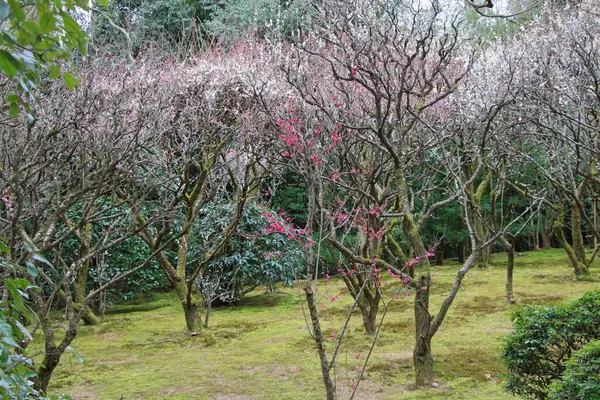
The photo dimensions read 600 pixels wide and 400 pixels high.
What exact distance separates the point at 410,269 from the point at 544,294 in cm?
326

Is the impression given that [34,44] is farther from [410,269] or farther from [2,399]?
[410,269]

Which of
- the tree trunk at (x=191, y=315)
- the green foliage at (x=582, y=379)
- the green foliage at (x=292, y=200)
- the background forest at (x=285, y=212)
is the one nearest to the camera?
the green foliage at (x=582, y=379)

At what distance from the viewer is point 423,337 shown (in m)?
4.59

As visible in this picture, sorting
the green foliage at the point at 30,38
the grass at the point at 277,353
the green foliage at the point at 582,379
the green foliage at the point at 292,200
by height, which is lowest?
the grass at the point at 277,353

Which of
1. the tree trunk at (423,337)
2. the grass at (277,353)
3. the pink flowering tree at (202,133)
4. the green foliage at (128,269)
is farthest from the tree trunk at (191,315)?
the tree trunk at (423,337)

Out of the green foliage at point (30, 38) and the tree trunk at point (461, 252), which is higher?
the green foliage at point (30, 38)

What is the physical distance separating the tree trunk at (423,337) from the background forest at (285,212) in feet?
0.06

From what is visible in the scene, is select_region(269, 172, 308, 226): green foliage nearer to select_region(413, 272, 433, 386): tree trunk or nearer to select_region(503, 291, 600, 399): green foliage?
select_region(413, 272, 433, 386): tree trunk

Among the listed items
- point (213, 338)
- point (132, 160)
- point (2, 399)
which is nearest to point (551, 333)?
point (2, 399)

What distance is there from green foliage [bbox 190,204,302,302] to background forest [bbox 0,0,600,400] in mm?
50

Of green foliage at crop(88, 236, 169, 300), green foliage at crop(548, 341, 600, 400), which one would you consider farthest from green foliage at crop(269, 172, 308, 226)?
green foliage at crop(548, 341, 600, 400)

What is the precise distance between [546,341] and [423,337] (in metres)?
1.27

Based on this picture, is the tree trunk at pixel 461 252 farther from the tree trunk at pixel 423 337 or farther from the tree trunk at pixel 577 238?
the tree trunk at pixel 423 337

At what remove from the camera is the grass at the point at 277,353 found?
4914mm
